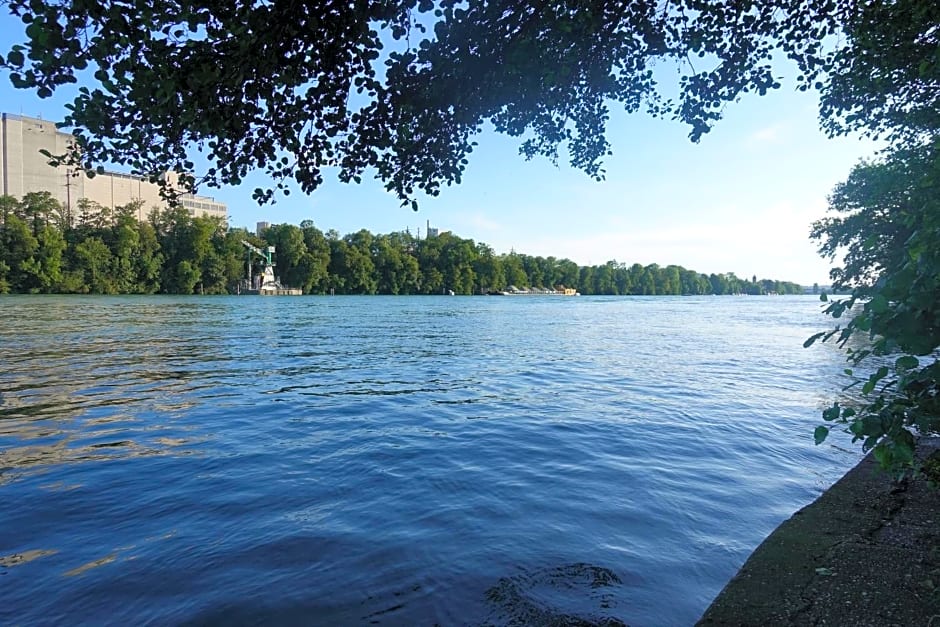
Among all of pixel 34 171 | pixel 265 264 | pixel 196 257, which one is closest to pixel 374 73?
pixel 196 257

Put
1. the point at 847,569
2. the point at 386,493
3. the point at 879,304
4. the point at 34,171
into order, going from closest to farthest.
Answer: the point at 879,304 < the point at 847,569 < the point at 386,493 < the point at 34,171

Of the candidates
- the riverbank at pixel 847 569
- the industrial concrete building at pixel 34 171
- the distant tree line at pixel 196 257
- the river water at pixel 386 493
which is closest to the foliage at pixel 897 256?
the riverbank at pixel 847 569

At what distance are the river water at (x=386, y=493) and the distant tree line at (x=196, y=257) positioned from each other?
9060 cm

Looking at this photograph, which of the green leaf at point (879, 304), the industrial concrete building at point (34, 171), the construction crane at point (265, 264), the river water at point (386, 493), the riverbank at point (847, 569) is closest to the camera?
the green leaf at point (879, 304)

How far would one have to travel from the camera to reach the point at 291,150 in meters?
6.01

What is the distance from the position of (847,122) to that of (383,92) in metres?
11.0

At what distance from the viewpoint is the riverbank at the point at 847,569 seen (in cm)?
370

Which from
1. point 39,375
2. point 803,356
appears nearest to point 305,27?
point 39,375

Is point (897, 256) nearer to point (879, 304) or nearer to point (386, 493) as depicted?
point (879, 304)

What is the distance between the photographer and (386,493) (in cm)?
719

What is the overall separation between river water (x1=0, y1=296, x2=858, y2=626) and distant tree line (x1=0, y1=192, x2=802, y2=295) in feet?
297

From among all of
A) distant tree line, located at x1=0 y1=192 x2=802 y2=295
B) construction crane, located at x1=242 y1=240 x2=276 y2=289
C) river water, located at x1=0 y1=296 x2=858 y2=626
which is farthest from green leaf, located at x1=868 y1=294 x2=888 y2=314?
construction crane, located at x1=242 y1=240 x2=276 y2=289

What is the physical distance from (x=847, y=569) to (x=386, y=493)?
496cm

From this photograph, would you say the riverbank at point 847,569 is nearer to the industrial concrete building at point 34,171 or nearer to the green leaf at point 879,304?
the green leaf at point 879,304
